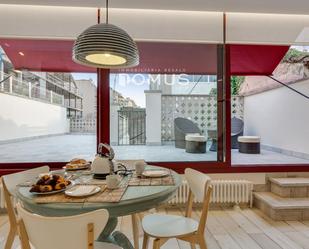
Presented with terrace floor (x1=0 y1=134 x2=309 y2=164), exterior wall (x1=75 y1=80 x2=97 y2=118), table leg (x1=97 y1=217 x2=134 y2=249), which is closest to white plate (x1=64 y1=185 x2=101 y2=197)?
table leg (x1=97 y1=217 x2=134 y2=249)

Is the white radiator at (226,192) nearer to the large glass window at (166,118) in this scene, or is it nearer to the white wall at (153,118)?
the large glass window at (166,118)

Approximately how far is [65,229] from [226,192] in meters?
2.66

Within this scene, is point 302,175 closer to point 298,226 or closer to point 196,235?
point 298,226

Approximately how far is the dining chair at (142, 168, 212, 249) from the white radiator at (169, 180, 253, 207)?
1256mm

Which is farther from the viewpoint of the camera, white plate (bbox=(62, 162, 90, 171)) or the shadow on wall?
the shadow on wall

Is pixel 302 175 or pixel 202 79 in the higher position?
pixel 202 79

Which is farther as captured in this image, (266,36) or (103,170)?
(266,36)

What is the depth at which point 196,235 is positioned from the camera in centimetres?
173

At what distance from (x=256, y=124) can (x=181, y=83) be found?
11.0 ft

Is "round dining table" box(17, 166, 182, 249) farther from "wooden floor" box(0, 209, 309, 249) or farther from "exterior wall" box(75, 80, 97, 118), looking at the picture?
"exterior wall" box(75, 80, 97, 118)

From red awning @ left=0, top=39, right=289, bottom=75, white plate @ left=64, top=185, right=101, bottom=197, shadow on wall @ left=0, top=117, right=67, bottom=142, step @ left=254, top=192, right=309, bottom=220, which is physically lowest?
step @ left=254, top=192, right=309, bottom=220

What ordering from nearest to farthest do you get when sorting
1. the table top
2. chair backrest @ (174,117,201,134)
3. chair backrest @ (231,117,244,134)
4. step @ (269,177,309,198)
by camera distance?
1. the table top
2. step @ (269,177,309,198)
3. chair backrest @ (174,117,201,134)
4. chair backrest @ (231,117,244,134)

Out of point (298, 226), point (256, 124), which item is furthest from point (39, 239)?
point (256, 124)

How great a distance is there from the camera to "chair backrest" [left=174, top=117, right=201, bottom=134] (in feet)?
12.4
